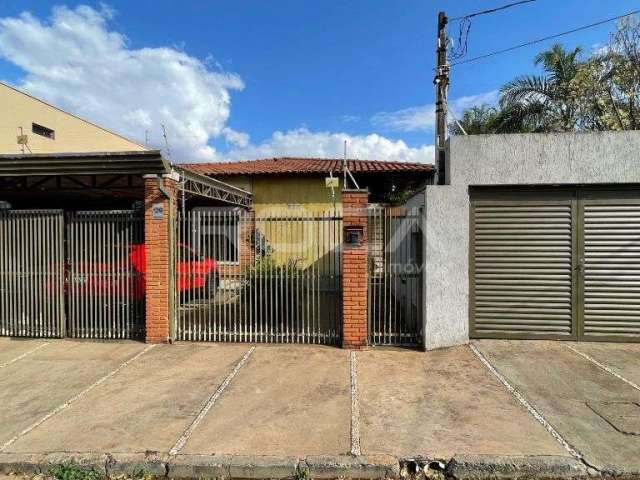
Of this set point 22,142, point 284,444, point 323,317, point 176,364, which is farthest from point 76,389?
point 22,142

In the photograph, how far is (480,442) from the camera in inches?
134

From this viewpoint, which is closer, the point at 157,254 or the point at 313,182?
the point at 157,254

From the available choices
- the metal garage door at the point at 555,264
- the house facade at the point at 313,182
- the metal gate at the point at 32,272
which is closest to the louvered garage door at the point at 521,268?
the metal garage door at the point at 555,264

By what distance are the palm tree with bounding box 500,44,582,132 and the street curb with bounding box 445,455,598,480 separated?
45.6ft

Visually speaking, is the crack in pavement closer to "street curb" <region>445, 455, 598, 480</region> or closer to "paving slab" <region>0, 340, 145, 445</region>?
"paving slab" <region>0, 340, 145, 445</region>

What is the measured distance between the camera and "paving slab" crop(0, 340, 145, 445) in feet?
13.2

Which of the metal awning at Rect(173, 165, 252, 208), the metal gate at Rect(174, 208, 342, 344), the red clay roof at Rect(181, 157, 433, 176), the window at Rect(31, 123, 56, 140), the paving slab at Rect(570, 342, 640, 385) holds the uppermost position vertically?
Answer: the window at Rect(31, 123, 56, 140)

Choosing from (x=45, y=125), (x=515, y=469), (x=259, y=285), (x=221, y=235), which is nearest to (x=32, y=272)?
(x=221, y=235)

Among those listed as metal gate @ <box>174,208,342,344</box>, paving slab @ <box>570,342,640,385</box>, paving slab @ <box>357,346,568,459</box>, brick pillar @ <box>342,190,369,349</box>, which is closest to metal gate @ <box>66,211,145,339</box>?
metal gate @ <box>174,208,342,344</box>

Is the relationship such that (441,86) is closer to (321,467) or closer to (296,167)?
(321,467)

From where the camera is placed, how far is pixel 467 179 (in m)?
6.04

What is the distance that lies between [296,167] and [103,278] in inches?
343

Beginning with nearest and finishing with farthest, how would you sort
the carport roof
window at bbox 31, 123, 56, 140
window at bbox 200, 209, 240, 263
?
the carport roof → window at bbox 200, 209, 240, 263 → window at bbox 31, 123, 56, 140

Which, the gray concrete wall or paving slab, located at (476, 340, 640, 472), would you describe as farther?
the gray concrete wall
